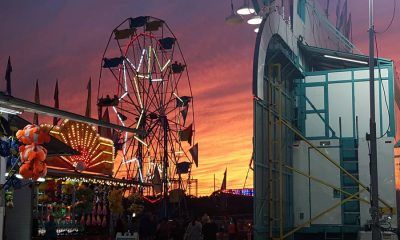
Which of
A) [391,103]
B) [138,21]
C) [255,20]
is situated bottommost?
[391,103]

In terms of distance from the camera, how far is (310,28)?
78.5 feet

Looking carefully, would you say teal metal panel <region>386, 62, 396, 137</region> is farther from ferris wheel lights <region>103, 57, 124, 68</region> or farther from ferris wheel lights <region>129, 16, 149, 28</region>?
ferris wheel lights <region>129, 16, 149, 28</region>

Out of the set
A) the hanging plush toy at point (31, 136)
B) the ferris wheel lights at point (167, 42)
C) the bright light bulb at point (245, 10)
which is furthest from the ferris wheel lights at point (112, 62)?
the hanging plush toy at point (31, 136)

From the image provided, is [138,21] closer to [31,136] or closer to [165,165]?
[165,165]

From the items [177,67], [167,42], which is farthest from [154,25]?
[177,67]

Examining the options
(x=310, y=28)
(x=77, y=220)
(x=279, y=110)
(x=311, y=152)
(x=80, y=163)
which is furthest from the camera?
(x=310, y=28)

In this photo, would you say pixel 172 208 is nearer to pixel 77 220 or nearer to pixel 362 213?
pixel 77 220

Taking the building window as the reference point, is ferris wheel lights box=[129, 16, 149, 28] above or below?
above

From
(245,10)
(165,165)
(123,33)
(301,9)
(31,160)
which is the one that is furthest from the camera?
(123,33)

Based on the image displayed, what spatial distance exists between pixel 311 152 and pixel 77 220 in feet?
29.6

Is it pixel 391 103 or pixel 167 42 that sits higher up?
pixel 167 42

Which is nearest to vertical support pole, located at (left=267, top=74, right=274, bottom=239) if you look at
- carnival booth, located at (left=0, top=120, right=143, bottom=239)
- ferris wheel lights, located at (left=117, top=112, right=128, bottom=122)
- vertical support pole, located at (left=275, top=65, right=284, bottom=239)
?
vertical support pole, located at (left=275, top=65, right=284, bottom=239)

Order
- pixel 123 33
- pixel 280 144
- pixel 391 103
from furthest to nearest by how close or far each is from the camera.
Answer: pixel 123 33 < pixel 391 103 < pixel 280 144

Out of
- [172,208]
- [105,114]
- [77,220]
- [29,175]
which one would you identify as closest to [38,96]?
[105,114]
